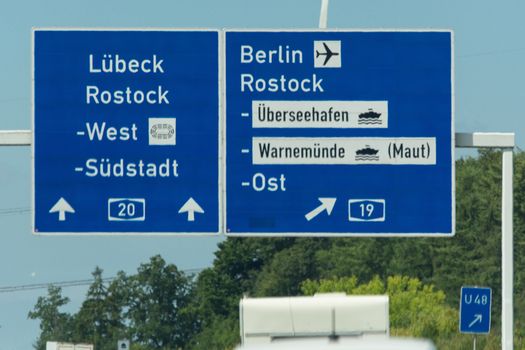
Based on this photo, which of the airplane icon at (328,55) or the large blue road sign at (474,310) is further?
the large blue road sign at (474,310)

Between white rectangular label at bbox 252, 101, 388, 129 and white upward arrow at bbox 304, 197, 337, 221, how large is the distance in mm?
1044

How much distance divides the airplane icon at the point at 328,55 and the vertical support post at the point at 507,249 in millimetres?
3050

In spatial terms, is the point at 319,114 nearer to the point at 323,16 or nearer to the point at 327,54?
the point at 327,54

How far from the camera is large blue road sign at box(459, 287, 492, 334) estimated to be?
38.7 m

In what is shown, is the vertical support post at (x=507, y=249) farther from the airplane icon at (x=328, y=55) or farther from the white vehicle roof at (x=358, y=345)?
the white vehicle roof at (x=358, y=345)

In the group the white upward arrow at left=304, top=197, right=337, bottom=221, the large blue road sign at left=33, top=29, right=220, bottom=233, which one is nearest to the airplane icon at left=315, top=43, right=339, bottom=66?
the large blue road sign at left=33, top=29, right=220, bottom=233

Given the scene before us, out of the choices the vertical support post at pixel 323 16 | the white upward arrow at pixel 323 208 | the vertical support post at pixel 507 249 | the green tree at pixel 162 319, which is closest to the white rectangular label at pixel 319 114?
the white upward arrow at pixel 323 208

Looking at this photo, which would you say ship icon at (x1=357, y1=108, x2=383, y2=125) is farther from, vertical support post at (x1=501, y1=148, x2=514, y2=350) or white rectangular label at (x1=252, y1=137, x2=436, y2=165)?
vertical support post at (x1=501, y1=148, x2=514, y2=350)

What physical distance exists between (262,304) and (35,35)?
597 cm

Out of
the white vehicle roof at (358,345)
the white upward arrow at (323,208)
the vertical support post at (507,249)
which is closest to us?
the white vehicle roof at (358,345)

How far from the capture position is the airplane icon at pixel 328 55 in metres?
26.7

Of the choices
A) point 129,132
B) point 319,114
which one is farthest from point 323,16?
point 129,132

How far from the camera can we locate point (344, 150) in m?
26.9

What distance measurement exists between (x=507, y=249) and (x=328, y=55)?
417 cm
